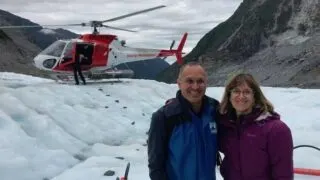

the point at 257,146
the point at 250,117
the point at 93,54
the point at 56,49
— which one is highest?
the point at 56,49

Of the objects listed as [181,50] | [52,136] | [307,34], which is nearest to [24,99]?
[52,136]

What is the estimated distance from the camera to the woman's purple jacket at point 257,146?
121 inches

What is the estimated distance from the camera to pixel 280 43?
60.4m

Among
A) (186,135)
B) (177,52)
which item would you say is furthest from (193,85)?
(177,52)

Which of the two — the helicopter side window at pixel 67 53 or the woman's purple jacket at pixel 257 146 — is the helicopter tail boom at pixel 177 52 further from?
the woman's purple jacket at pixel 257 146

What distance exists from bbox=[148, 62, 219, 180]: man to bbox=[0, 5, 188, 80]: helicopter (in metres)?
11.9

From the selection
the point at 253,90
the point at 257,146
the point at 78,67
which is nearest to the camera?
the point at 257,146

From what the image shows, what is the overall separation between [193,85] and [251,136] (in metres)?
0.50

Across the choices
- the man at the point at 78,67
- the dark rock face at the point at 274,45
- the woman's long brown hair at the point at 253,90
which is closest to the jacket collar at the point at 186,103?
the woman's long brown hair at the point at 253,90

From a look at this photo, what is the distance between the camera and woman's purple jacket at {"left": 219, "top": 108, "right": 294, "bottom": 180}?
3.07 meters

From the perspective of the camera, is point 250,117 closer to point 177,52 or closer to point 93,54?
point 93,54

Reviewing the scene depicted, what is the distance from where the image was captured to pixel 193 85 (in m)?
3.25

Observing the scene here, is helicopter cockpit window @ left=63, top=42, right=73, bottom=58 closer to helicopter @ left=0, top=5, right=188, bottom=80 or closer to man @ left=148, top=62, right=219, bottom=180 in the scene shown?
helicopter @ left=0, top=5, right=188, bottom=80

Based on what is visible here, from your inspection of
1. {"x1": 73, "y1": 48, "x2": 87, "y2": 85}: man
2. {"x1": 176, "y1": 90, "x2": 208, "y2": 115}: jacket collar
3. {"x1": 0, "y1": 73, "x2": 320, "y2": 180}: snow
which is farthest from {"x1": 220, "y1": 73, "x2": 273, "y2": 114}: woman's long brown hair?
{"x1": 73, "y1": 48, "x2": 87, "y2": 85}: man
